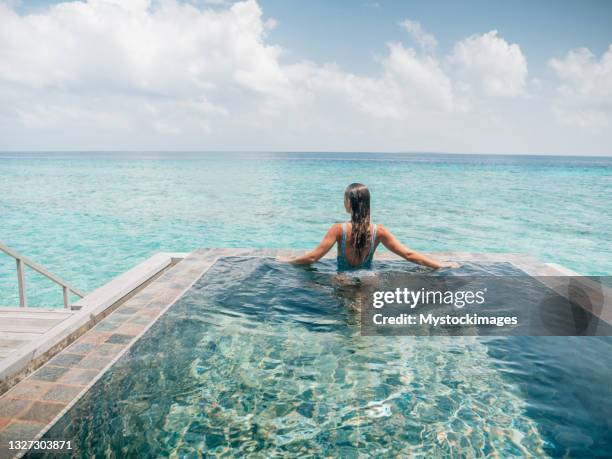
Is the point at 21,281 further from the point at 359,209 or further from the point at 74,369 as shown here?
the point at 359,209

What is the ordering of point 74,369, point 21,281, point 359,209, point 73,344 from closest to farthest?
point 74,369 < point 73,344 < point 21,281 < point 359,209

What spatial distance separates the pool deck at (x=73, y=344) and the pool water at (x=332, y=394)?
172 mm

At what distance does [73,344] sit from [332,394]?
274cm

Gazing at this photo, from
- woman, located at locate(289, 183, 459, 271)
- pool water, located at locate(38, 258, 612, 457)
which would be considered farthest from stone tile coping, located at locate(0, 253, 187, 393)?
woman, located at locate(289, 183, 459, 271)

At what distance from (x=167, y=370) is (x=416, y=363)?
234 centimetres

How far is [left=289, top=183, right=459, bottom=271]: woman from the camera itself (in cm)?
471

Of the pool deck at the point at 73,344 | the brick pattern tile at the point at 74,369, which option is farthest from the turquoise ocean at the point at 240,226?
the brick pattern tile at the point at 74,369

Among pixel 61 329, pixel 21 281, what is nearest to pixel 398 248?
pixel 61 329

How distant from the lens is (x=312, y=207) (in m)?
21.4

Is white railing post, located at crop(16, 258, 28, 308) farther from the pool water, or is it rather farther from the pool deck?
the pool water

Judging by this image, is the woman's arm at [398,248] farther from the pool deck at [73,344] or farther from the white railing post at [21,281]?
the white railing post at [21,281]

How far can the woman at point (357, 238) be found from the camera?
185 inches

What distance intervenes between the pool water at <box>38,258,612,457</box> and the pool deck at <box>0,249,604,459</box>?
0.17 m

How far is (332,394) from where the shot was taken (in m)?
3.12
